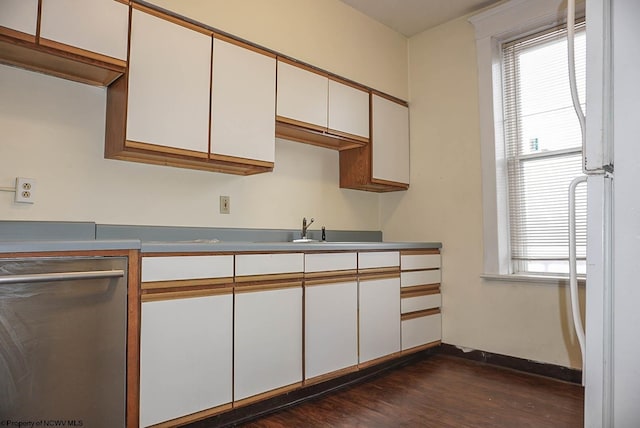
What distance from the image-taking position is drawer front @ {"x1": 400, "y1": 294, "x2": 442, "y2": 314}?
10.1ft

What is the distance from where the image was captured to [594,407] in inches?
39.2

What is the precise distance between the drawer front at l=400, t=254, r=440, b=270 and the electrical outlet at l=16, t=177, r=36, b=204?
229cm

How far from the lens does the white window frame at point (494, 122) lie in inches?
122

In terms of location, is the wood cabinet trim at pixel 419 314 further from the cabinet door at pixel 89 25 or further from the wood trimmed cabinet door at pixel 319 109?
the cabinet door at pixel 89 25

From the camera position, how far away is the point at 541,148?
2996 mm

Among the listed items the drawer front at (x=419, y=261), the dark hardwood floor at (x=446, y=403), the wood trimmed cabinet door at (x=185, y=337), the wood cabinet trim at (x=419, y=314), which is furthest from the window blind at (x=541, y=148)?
the wood trimmed cabinet door at (x=185, y=337)

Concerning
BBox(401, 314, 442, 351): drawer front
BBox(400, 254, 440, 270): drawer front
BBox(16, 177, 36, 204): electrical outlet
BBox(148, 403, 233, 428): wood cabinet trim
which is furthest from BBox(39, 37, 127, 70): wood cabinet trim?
BBox(401, 314, 442, 351): drawer front

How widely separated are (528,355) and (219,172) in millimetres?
2477

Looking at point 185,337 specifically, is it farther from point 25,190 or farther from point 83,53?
point 83,53

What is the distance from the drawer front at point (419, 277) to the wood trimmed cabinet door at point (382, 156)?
772mm

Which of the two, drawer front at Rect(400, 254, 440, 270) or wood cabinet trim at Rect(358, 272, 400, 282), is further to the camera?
drawer front at Rect(400, 254, 440, 270)

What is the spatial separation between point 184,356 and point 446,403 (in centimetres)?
146

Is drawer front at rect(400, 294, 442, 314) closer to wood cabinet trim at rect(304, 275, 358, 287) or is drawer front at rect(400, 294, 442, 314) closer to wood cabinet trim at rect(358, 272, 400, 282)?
wood cabinet trim at rect(358, 272, 400, 282)

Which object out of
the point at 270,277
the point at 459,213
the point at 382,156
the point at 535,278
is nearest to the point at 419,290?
the point at 459,213
